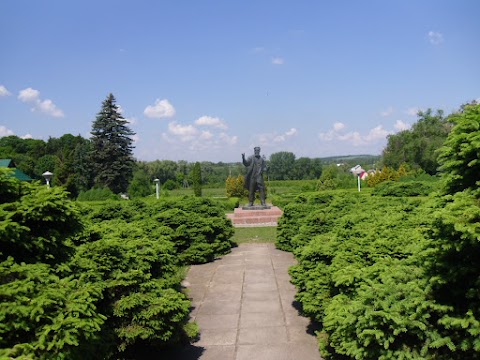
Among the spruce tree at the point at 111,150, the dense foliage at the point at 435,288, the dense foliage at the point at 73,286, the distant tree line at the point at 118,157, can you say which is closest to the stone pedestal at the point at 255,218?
the dense foliage at the point at 73,286

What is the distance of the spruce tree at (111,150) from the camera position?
35125mm

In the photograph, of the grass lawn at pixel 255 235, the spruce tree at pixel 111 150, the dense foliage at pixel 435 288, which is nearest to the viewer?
the dense foliage at pixel 435 288

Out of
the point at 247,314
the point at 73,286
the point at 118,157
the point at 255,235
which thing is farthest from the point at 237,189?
the point at 73,286

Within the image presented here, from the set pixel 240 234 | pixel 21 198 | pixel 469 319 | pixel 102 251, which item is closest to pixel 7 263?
pixel 21 198

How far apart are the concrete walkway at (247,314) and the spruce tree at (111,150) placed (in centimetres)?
2870

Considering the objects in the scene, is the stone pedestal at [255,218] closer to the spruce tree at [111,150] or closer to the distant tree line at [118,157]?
the distant tree line at [118,157]

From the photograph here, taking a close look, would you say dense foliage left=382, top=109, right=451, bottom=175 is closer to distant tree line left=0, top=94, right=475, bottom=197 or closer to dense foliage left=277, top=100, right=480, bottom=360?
distant tree line left=0, top=94, right=475, bottom=197

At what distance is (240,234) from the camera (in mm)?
13414

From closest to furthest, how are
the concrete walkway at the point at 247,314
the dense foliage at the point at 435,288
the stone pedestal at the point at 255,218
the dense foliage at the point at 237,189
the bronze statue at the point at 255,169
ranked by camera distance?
1. the dense foliage at the point at 435,288
2. the concrete walkway at the point at 247,314
3. the stone pedestal at the point at 255,218
4. the bronze statue at the point at 255,169
5. the dense foliage at the point at 237,189

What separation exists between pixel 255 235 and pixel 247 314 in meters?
7.59

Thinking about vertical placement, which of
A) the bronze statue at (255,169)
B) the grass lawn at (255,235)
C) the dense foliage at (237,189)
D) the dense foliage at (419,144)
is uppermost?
the dense foliage at (419,144)

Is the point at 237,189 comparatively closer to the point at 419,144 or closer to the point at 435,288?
the point at 419,144

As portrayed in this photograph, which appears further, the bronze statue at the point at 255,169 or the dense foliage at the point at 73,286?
the bronze statue at the point at 255,169

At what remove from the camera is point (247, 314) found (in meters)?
5.44
